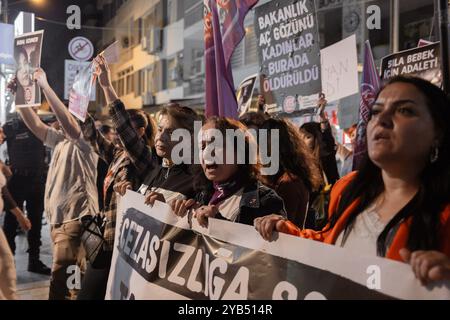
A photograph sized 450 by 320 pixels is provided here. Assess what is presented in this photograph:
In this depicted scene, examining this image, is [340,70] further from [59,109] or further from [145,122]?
[59,109]

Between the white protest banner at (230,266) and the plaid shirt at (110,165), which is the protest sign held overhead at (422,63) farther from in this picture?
the plaid shirt at (110,165)

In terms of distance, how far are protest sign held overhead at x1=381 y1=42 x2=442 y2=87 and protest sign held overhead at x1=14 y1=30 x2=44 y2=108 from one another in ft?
5.93

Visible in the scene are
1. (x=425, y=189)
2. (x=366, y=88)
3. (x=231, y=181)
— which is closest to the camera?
(x=425, y=189)

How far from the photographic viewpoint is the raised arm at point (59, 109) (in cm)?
260

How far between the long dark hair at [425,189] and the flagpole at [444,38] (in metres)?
0.73

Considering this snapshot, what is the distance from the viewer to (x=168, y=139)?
2.34m

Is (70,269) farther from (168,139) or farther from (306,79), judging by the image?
(306,79)

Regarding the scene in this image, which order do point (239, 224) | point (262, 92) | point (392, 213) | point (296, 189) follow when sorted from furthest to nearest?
point (262, 92), point (296, 189), point (239, 224), point (392, 213)

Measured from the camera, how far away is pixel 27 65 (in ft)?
8.52

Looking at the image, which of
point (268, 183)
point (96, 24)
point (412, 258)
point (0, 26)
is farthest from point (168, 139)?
point (412, 258)

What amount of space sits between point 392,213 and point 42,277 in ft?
6.50

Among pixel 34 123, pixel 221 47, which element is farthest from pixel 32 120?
pixel 221 47

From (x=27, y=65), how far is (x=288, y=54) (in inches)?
55.1

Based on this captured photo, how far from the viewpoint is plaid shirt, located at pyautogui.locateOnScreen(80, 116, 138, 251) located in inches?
100
